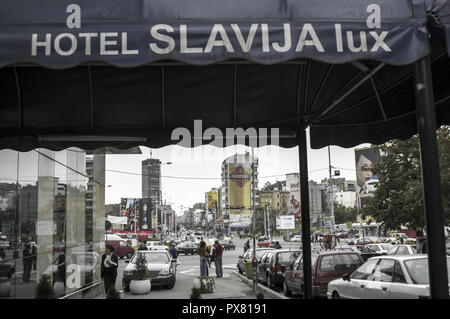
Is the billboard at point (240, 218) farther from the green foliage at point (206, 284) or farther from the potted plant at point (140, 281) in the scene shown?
the green foliage at point (206, 284)

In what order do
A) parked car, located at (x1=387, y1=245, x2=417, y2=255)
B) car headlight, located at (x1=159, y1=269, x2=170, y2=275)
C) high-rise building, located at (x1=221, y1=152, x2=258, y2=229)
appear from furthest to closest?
1. high-rise building, located at (x1=221, y1=152, x2=258, y2=229)
2. parked car, located at (x1=387, y1=245, x2=417, y2=255)
3. car headlight, located at (x1=159, y1=269, x2=170, y2=275)

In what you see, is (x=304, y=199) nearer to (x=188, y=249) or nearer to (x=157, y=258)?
(x=157, y=258)

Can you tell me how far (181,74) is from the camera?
7.46 metres

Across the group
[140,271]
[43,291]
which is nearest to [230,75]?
[43,291]

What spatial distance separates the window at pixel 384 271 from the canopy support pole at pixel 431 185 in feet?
18.5

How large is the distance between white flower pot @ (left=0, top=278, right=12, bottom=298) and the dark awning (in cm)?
285

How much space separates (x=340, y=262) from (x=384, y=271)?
5.73 meters

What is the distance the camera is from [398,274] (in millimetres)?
9422

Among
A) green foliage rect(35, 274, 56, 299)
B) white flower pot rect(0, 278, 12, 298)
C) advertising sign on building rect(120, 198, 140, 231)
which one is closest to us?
white flower pot rect(0, 278, 12, 298)

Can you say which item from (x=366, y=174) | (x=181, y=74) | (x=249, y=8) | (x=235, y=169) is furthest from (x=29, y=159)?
(x=235, y=169)

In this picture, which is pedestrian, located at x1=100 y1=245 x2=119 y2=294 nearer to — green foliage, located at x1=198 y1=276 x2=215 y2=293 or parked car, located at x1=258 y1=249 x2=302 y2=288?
green foliage, located at x1=198 y1=276 x2=215 y2=293

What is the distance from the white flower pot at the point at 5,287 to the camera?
31.6 feet

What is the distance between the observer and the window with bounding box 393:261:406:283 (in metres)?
9.25

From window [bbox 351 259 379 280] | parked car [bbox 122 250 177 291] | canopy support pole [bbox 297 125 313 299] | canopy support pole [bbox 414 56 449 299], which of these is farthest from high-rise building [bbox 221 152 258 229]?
canopy support pole [bbox 414 56 449 299]
